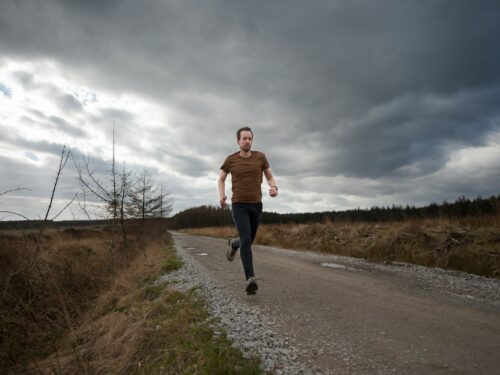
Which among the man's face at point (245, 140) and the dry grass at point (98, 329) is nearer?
the dry grass at point (98, 329)

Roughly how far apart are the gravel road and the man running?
→ 67cm

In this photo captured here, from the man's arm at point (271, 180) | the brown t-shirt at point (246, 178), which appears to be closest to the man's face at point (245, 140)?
the brown t-shirt at point (246, 178)

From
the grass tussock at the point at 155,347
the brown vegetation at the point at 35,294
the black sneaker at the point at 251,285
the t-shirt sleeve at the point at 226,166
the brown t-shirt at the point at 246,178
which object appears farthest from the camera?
Answer: the t-shirt sleeve at the point at 226,166

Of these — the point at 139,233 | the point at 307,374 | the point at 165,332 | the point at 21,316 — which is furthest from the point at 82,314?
the point at 139,233

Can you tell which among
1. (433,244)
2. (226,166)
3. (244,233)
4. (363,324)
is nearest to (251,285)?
(244,233)

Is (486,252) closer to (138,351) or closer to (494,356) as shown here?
(494,356)

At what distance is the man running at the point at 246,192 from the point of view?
4.93 meters

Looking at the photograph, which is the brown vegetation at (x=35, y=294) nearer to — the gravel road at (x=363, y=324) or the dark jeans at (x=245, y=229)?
the gravel road at (x=363, y=324)

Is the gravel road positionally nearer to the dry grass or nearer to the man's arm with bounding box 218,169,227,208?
the dry grass

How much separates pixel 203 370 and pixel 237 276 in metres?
4.87

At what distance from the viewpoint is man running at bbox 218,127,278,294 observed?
4934 millimetres

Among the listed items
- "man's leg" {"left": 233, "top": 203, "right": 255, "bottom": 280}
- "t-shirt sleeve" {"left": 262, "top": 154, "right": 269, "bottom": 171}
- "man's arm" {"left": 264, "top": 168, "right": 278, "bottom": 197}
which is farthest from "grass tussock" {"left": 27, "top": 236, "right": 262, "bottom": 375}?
"t-shirt sleeve" {"left": 262, "top": 154, "right": 269, "bottom": 171}

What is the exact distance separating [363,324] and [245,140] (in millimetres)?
3046

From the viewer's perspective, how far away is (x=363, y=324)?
3521 millimetres
